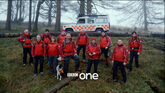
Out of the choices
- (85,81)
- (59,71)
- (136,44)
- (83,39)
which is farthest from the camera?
(83,39)

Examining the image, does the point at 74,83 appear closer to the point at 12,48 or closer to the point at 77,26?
the point at 12,48

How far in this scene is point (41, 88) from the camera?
5.20 m

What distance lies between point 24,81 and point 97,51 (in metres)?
3.81

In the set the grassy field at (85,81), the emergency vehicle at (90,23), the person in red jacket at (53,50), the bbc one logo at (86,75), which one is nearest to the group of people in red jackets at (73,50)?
the person in red jacket at (53,50)

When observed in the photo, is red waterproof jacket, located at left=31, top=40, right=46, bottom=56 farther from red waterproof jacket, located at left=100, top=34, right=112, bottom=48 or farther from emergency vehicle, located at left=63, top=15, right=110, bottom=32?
emergency vehicle, located at left=63, top=15, right=110, bottom=32

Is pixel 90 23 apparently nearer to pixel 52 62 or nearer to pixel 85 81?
pixel 52 62

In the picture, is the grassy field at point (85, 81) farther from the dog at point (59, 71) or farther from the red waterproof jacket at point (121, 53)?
the red waterproof jacket at point (121, 53)

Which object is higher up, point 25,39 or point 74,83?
point 25,39

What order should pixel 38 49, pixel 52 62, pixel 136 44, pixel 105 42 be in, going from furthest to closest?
pixel 136 44, pixel 105 42, pixel 52 62, pixel 38 49

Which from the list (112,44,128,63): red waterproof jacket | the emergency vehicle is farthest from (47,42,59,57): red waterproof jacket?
the emergency vehicle

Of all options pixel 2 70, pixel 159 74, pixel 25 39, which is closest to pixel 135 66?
pixel 159 74

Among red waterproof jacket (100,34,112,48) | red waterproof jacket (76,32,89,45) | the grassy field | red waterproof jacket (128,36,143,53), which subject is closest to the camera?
the grassy field

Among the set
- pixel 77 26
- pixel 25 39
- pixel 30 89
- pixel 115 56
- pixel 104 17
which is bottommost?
pixel 30 89

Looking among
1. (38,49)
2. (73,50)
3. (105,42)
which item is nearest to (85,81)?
(73,50)
